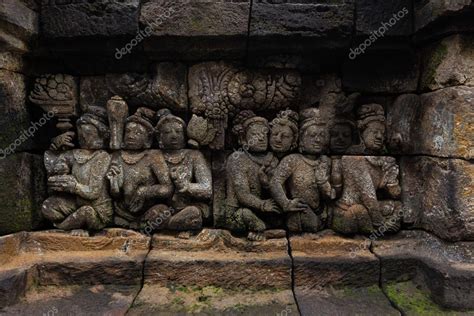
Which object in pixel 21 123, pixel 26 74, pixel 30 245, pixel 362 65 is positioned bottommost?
pixel 30 245

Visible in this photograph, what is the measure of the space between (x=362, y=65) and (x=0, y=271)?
3.64 meters

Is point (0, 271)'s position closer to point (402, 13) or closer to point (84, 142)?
point (84, 142)

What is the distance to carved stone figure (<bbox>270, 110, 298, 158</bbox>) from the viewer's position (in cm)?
349

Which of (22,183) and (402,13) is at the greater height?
(402,13)

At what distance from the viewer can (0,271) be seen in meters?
2.97

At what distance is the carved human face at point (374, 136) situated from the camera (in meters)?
3.52

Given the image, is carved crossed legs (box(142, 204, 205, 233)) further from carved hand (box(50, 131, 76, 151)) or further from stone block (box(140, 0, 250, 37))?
stone block (box(140, 0, 250, 37))

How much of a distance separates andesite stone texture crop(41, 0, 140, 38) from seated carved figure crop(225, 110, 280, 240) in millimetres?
1308

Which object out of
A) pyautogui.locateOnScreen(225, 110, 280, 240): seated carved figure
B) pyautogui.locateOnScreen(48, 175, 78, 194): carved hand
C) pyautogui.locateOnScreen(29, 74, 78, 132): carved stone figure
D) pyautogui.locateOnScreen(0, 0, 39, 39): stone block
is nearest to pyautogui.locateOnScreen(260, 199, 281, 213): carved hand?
pyautogui.locateOnScreen(225, 110, 280, 240): seated carved figure

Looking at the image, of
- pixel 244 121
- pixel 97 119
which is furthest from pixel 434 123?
pixel 97 119

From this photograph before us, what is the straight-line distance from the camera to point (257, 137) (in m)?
3.47

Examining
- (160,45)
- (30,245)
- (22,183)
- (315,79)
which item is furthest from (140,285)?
(315,79)

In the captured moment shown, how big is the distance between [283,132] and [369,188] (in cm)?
94

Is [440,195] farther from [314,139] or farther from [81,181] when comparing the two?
[81,181]
